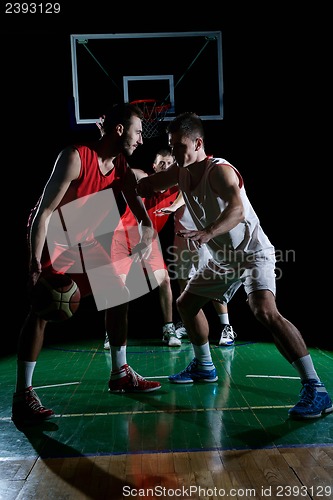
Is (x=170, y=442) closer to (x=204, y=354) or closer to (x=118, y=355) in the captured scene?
(x=118, y=355)

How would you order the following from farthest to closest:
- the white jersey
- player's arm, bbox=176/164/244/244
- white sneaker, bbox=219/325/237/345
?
1. white sneaker, bbox=219/325/237/345
2. the white jersey
3. player's arm, bbox=176/164/244/244

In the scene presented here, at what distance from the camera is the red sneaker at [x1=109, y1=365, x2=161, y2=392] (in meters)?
3.65

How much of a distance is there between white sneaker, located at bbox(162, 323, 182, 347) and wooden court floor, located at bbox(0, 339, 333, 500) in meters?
1.16

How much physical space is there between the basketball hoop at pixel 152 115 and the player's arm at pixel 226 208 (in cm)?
305

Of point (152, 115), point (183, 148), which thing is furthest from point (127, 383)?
point (152, 115)

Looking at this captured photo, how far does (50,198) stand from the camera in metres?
3.04

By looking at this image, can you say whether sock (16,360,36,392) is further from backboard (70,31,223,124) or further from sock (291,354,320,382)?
backboard (70,31,223,124)

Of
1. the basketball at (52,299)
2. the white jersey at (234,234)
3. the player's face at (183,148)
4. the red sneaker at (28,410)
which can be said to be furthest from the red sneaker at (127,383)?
the player's face at (183,148)

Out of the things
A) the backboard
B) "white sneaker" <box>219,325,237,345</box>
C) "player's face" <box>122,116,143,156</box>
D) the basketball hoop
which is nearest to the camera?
"player's face" <box>122,116,143,156</box>

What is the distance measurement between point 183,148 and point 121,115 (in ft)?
1.44

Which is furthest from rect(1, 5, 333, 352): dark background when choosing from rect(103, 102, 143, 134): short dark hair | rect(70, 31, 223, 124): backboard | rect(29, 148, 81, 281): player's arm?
rect(29, 148, 81, 281): player's arm

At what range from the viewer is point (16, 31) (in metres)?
7.06

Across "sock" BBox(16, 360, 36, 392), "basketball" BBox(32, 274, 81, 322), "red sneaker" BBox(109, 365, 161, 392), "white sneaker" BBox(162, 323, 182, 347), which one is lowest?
"white sneaker" BBox(162, 323, 182, 347)

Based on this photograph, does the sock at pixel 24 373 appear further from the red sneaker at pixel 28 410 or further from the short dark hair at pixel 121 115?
the short dark hair at pixel 121 115
